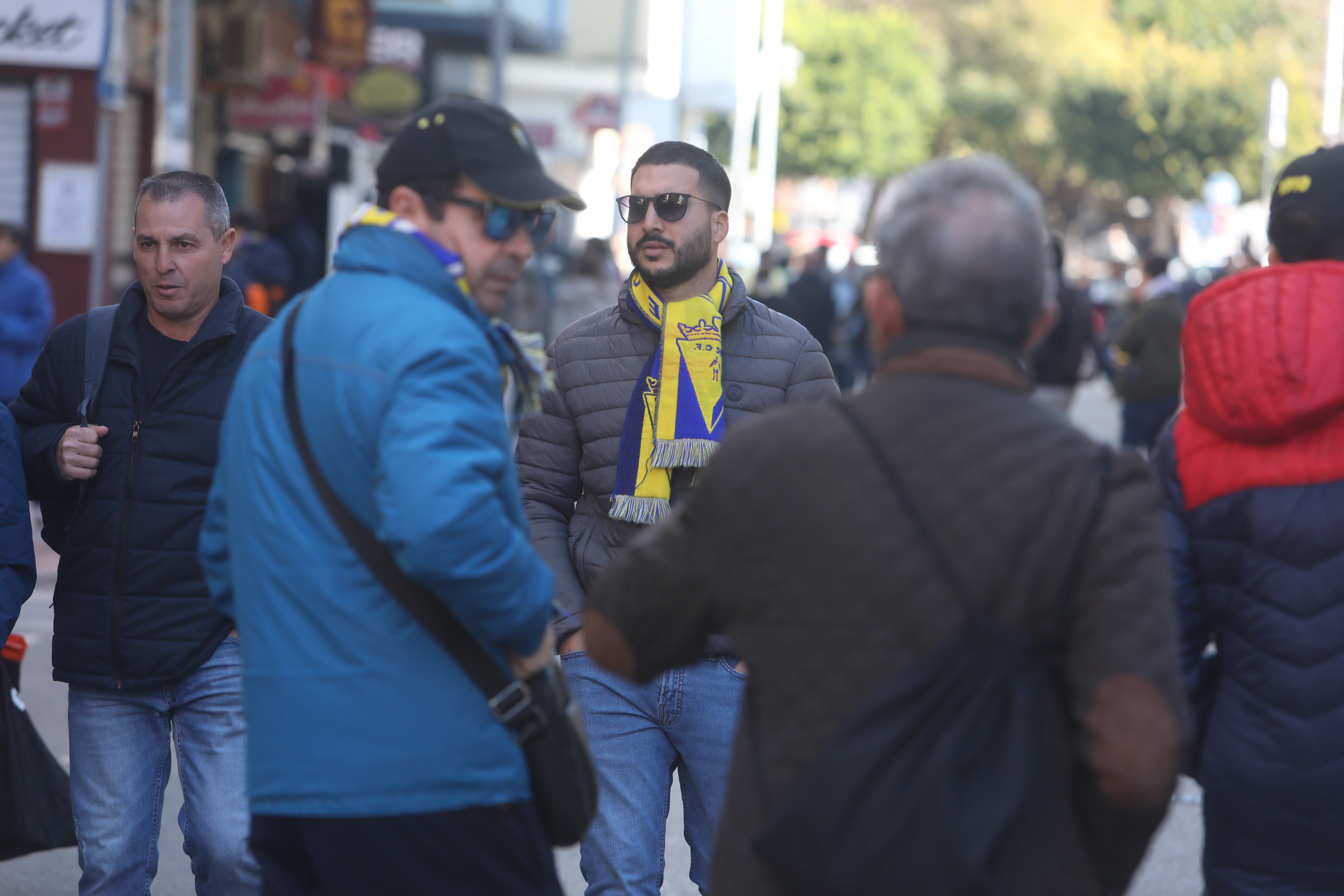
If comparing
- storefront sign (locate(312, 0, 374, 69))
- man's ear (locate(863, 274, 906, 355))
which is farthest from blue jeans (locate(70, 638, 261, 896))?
storefront sign (locate(312, 0, 374, 69))

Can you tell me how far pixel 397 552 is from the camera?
8.09 feet

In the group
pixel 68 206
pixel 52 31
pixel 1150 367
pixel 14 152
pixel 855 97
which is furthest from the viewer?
pixel 855 97

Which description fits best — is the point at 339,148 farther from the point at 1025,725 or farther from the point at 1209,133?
the point at 1209,133

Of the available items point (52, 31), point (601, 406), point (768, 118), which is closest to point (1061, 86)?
point (768, 118)

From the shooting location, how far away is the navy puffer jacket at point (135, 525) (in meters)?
3.80

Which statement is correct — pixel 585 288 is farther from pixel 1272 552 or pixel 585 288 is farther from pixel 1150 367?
pixel 1272 552

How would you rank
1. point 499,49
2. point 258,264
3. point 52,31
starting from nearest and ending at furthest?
point 258,264
point 52,31
point 499,49

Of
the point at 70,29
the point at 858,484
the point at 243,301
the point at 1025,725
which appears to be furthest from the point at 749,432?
the point at 70,29

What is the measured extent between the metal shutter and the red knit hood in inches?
496

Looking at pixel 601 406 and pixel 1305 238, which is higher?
pixel 1305 238

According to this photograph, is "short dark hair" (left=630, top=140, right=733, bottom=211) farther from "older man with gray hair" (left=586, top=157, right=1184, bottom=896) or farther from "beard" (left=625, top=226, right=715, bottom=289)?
"older man with gray hair" (left=586, top=157, right=1184, bottom=896)

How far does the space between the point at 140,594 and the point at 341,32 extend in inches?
655

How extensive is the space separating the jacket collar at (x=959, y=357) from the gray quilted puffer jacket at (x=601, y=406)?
164 cm

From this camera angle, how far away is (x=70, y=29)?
13109 mm
